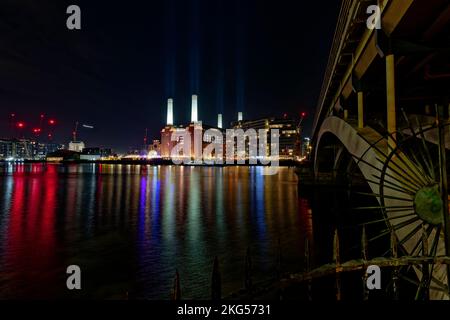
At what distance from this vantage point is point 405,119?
7527 millimetres

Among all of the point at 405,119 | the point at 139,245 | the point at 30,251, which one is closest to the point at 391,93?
the point at 405,119

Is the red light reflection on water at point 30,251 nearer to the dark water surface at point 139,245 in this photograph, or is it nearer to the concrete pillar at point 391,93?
the dark water surface at point 139,245

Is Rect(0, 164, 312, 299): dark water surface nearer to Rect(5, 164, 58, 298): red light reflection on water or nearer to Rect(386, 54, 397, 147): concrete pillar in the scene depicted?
Rect(5, 164, 58, 298): red light reflection on water

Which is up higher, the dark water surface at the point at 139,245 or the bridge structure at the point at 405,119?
the bridge structure at the point at 405,119

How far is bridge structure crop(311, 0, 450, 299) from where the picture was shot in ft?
22.7

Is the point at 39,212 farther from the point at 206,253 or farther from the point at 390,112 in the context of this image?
the point at 390,112

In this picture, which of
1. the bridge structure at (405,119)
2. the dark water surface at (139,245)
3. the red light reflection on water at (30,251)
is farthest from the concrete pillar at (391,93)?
the red light reflection on water at (30,251)

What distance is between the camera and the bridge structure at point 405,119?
22.7 feet

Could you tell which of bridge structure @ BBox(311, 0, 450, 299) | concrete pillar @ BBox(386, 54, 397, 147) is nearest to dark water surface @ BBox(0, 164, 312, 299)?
bridge structure @ BBox(311, 0, 450, 299)

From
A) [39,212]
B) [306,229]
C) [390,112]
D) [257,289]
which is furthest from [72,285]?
[39,212]

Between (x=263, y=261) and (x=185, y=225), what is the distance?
10.6 metres

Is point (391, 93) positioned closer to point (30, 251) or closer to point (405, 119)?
point (405, 119)

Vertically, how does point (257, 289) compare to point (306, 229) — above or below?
above
